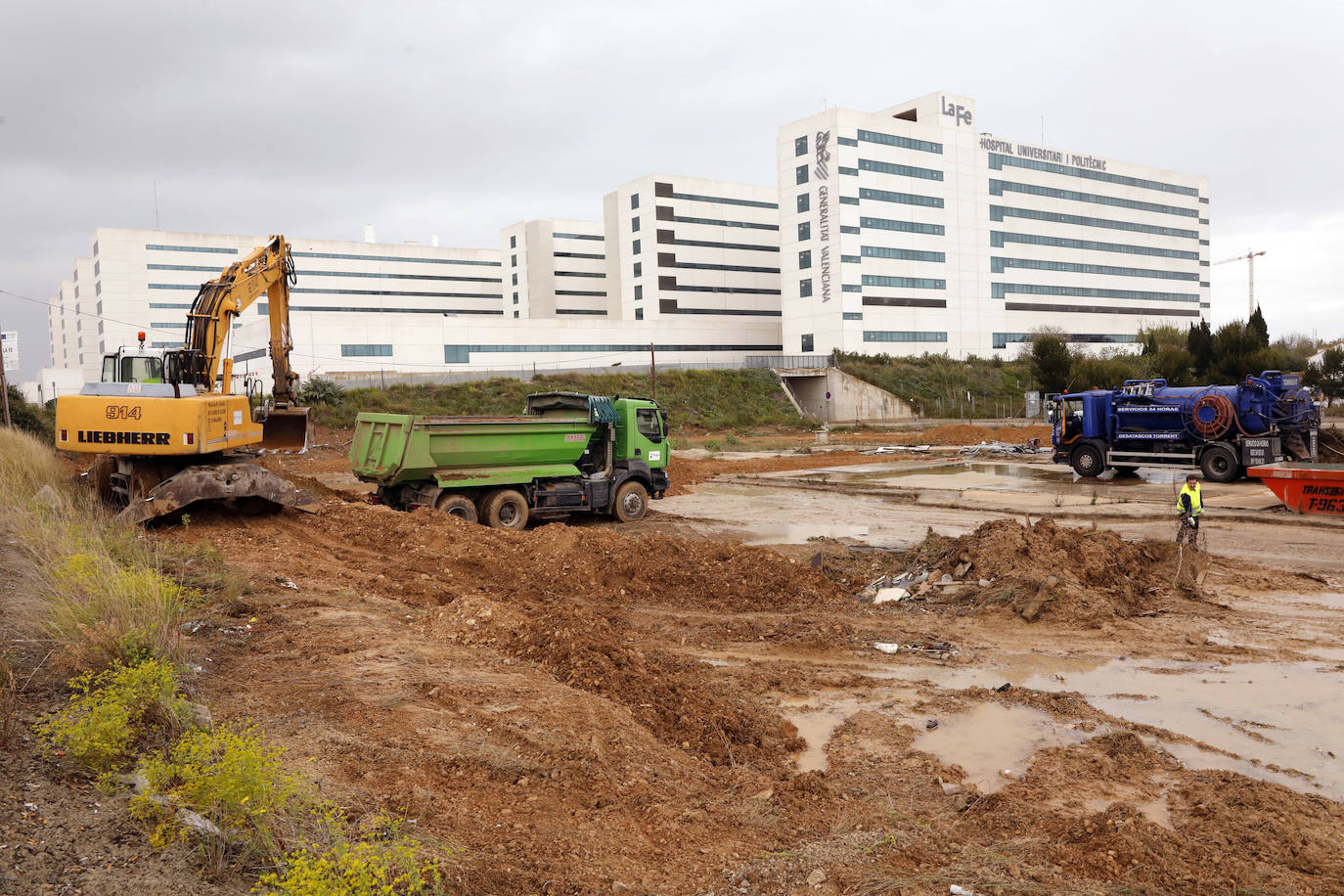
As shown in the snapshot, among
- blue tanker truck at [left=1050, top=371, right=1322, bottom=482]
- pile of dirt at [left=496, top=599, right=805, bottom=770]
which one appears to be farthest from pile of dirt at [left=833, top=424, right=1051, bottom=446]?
pile of dirt at [left=496, top=599, right=805, bottom=770]

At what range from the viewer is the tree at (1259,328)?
54.1m

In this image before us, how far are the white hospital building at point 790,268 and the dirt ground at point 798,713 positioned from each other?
177 feet

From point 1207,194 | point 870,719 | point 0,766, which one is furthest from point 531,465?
point 1207,194

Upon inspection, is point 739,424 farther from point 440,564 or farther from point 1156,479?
point 440,564

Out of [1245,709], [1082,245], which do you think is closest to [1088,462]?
[1245,709]

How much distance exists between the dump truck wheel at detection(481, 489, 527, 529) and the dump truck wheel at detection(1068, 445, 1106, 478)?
60.5 ft

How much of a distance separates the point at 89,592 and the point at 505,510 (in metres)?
10.4

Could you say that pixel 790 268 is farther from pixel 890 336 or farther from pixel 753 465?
pixel 753 465

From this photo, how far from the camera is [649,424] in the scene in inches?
767

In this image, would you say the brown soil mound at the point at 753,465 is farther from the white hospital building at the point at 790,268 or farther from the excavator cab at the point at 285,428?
the white hospital building at the point at 790,268

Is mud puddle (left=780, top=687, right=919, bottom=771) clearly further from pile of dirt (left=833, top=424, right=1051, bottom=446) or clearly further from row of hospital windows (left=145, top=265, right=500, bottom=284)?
row of hospital windows (left=145, top=265, right=500, bottom=284)

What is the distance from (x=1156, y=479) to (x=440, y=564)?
22.5 m

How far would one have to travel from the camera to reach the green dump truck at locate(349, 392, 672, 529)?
53.5 feet

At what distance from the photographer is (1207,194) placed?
9381 cm
